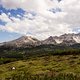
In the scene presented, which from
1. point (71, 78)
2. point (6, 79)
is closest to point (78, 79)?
point (71, 78)

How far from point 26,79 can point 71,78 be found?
92.5 ft

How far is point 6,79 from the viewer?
157 metres

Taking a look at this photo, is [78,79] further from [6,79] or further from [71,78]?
[6,79]

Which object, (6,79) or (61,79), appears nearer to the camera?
(61,79)

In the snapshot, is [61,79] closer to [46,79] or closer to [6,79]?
[46,79]

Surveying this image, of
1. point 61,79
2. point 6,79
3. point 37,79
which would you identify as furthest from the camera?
point 6,79

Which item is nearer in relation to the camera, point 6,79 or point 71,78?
point 71,78

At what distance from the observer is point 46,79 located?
129 meters

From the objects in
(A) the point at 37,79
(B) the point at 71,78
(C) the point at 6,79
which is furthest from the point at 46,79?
(C) the point at 6,79

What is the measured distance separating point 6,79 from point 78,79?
58083mm

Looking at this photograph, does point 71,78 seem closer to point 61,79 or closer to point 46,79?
point 61,79

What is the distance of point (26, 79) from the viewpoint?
132625 millimetres

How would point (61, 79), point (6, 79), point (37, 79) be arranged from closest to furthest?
1. point (61, 79)
2. point (37, 79)
3. point (6, 79)

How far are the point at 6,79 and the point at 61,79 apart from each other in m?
51.0
